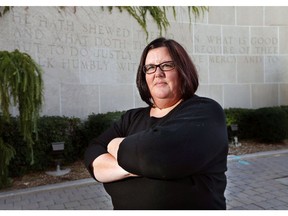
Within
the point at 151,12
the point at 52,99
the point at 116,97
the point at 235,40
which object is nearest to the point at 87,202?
the point at 52,99

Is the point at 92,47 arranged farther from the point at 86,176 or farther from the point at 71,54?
the point at 86,176

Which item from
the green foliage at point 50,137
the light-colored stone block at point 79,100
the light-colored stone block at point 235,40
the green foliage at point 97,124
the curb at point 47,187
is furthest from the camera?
the light-colored stone block at point 235,40

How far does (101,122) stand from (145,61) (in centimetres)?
489

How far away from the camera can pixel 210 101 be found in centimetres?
142

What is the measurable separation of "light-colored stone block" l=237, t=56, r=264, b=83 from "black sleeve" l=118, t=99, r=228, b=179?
817 centimetres

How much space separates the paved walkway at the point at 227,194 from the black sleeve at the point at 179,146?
2.97m

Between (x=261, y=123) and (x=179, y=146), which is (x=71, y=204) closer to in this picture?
(x=179, y=146)

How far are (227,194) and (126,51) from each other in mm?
4552

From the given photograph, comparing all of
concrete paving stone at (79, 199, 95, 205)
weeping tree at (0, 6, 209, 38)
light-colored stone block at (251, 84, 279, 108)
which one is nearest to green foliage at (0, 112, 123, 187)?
concrete paving stone at (79, 199, 95, 205)

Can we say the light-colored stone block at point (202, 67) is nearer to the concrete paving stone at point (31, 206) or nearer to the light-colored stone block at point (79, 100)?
the light-colored stone block at point (79, 100)

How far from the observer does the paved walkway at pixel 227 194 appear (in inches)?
161

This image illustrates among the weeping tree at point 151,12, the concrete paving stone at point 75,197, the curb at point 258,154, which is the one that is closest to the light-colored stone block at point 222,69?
the weeping tree at point 151,12

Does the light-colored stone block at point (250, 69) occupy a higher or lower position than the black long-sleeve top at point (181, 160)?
higher

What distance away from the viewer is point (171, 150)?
1.25m
